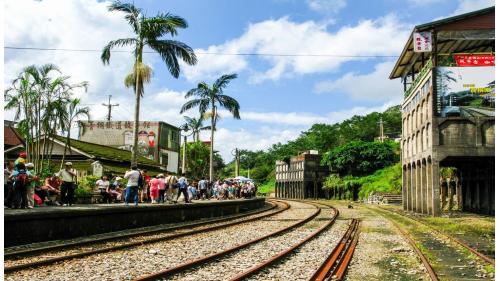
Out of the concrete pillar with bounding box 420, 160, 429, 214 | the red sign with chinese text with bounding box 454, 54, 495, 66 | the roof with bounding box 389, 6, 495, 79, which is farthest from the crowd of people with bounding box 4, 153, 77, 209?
the concrete pillar with bounding box 420, 160, 429, 214

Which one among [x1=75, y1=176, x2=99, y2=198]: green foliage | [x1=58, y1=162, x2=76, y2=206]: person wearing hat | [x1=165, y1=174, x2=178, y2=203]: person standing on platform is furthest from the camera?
[x1=165, y1=174, x2=178, y2=203]: person standing on platform

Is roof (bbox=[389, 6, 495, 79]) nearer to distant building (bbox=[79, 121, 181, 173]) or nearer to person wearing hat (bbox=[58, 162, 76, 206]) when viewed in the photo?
person wearing hat (bbox=[58, 162, 76, 206])

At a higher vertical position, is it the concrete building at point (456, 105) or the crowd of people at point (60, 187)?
the concrete building at point (456, 105)

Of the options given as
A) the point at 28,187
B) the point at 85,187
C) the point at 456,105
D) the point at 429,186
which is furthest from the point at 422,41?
the point at 28,187

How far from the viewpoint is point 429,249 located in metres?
12.2

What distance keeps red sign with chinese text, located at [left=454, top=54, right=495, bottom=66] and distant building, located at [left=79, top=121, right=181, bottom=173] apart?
112 feet

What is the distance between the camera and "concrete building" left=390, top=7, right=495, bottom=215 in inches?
946

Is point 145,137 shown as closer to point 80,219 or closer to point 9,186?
point 9,186

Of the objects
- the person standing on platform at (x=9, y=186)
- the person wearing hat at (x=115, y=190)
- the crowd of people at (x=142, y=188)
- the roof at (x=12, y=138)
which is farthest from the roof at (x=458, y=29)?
the roof at (x=12, y=138)

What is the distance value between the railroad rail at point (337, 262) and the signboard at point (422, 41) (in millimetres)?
14366

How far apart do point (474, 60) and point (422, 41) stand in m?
2.56

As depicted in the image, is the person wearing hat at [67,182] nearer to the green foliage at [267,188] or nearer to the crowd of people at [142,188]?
the crowd of people at [142,188]

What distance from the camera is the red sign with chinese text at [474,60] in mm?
24219

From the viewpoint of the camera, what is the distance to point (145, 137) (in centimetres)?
5281
